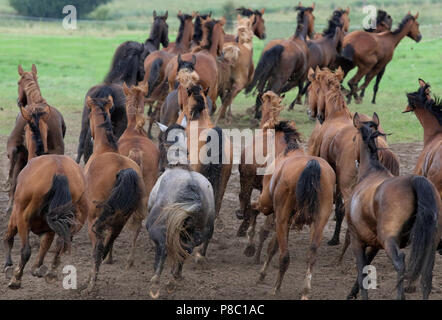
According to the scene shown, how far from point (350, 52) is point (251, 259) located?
977cm

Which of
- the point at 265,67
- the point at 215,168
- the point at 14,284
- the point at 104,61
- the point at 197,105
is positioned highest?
the point at 197,105

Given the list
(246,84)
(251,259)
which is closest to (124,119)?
(251,259)

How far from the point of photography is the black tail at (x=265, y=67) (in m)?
14.5

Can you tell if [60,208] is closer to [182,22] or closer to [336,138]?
[336,138]

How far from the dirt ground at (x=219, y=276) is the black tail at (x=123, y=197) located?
0.64 metres

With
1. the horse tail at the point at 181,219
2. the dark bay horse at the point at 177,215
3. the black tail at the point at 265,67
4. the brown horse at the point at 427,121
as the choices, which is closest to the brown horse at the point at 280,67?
the black tail at the point at 265,67

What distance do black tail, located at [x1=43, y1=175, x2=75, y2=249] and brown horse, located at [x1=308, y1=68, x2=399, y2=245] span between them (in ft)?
9.45

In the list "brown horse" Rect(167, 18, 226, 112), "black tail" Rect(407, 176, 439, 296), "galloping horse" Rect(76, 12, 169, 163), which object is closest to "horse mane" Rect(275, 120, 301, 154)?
"black tail" Rect(407, 176, 439, 296)

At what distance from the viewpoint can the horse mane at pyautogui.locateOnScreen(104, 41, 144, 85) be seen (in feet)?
35.0

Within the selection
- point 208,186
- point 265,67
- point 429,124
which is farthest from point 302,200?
point 265,67

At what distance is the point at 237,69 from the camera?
15.0 meters

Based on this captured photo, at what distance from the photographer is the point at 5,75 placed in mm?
21328

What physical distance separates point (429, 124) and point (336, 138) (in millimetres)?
975

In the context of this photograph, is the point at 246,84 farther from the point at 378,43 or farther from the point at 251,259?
the point at 251,259
